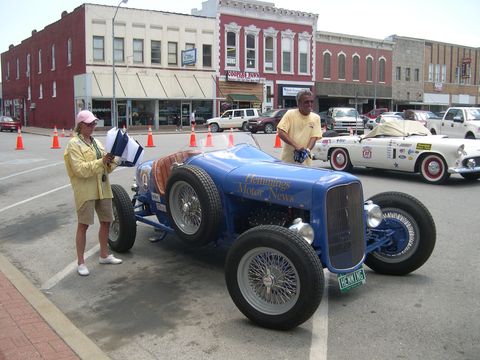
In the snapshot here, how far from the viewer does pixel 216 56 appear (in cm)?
4472

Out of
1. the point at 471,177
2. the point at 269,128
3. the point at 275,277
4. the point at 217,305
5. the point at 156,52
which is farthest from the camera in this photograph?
the point at 156,52

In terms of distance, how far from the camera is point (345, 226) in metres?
4.62

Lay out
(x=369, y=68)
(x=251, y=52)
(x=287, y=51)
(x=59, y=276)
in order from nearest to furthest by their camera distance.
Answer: (x=59, y=276) < (x=251, y=52) < (x=287, y=51) < (x=369, y=68)

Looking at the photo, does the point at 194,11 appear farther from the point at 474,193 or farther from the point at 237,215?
the point at 237,215

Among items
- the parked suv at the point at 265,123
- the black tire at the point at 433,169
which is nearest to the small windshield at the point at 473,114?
the black tire at the point at 433,169

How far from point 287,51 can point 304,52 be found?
199 centimetres

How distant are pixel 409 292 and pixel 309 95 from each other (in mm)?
2832

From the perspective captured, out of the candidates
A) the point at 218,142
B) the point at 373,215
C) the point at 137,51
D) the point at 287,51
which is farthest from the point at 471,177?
the point at 287,51

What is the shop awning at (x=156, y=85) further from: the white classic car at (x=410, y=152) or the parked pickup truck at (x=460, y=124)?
the white classic car at (x=410, y=152)

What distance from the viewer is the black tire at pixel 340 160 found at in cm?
1398

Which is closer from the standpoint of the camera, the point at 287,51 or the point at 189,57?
the point at 189,57

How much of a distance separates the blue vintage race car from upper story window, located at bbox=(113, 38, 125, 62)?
119 ft

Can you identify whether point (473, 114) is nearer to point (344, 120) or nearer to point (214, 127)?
point (344, 120)

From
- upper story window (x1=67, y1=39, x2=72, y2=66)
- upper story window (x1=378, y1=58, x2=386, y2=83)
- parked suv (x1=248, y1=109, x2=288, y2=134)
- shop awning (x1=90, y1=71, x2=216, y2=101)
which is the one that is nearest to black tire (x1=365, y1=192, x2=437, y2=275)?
parked suv (x1=248, y1=109, x2=288, y2=134)
